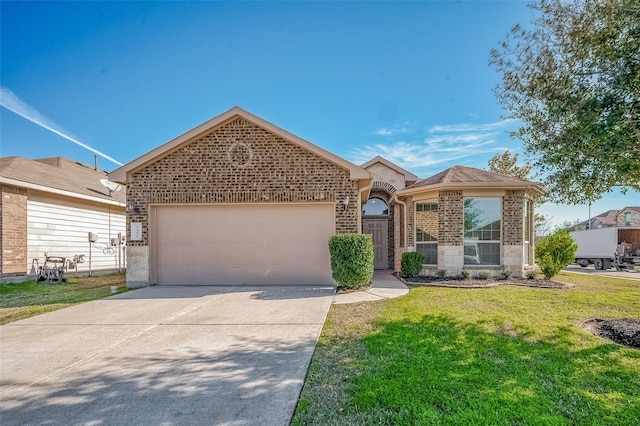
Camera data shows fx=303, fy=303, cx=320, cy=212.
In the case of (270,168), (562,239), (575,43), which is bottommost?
(562,239)

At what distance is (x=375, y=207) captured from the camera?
574 inches

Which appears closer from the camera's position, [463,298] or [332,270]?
[463,298]

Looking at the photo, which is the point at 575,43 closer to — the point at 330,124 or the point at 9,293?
the point at 330,124

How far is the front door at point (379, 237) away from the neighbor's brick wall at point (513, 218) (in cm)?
490

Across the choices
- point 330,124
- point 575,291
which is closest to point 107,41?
point 330,124

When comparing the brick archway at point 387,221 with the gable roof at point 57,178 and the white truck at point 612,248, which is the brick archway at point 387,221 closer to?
the gable roof at point 57,178

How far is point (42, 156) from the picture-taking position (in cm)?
1555

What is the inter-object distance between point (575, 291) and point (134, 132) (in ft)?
58.9

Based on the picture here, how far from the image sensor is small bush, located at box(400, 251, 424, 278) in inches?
417

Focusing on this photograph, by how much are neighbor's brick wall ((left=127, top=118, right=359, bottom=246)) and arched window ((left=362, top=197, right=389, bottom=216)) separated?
18.4 ft

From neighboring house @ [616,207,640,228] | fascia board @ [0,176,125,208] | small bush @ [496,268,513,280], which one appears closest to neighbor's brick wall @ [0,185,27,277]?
fascia board @ [0,176,125,208]

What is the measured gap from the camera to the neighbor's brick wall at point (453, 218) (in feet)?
34.4

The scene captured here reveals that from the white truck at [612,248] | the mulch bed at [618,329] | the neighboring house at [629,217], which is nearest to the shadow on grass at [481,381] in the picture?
the mulch bed at [618,329]

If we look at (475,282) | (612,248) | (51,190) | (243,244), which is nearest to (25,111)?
(51,190)
